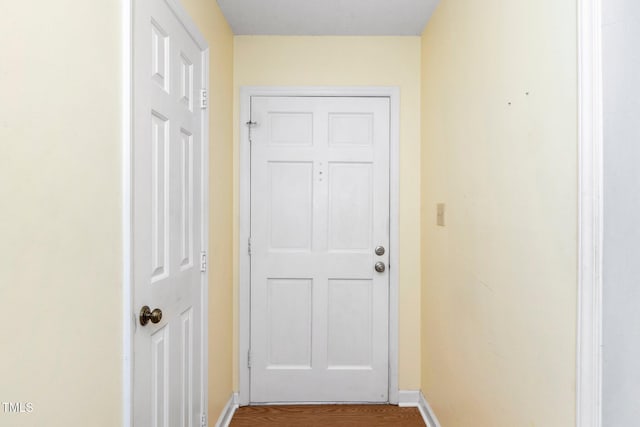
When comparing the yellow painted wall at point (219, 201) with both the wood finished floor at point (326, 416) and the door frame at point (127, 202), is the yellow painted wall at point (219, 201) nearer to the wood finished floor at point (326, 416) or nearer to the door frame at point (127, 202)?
the wood finished floor at point (326, 416)

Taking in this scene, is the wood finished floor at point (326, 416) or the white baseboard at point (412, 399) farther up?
the white baseboard at point (412, 399)

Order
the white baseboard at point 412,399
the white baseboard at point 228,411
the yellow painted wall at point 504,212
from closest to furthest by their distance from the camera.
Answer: the yellow painted wall at point 504,212
the white baseboard at point 228,411
the white baseboard at point 412,399

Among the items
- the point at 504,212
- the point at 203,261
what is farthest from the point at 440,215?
the point at 203,261

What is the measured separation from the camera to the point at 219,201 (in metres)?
2.17

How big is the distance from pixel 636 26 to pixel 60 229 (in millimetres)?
1391

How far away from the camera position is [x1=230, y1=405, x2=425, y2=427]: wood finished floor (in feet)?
7.39

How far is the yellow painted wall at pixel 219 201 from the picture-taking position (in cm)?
200

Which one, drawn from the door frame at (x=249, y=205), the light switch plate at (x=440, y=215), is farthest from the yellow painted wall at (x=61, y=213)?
the light switch plate at (x=440, y=215)

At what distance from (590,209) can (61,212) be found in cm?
126

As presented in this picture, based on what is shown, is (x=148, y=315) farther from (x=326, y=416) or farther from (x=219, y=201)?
(x=326, y=416)

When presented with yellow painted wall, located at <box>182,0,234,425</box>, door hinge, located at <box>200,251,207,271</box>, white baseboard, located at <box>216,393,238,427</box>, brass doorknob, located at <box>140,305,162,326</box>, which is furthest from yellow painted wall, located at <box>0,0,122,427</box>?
white baseboard, located at <box>216,393,238,427</box>

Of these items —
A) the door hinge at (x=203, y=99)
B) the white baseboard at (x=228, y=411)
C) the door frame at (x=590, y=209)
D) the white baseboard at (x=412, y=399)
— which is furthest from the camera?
the white baseboard at (x=412, y=399)

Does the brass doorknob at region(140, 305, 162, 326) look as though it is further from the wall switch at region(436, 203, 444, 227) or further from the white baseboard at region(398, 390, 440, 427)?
the white baseboard at region(398, 390, 440, 427)

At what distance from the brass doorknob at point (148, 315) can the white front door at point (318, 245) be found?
118 cm
